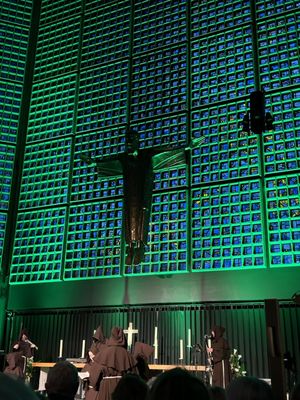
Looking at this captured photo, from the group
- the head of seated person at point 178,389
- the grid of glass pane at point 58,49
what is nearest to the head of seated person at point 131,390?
the head of seated person at point 178,389

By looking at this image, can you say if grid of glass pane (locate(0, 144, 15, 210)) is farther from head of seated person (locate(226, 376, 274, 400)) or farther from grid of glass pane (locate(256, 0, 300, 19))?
head of seated person (locate(226, 376, 274, 400))

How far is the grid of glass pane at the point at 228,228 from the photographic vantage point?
11.7 metres

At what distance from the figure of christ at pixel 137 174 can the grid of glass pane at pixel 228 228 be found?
131 cm

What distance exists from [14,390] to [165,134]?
513 inches

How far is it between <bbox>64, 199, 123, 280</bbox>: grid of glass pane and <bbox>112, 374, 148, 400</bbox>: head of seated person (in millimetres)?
10180

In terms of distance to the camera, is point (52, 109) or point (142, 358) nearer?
point (142, 358)

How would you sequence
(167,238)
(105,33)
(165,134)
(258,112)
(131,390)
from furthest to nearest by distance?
(105,33)
(165,134)
(167,238)
(258,112)
(131,390)

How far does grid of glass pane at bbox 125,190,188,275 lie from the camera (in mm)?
12484

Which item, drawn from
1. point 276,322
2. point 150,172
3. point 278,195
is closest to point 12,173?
point 150,172

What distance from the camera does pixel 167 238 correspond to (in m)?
12.8

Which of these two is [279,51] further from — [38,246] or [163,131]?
[38,246]

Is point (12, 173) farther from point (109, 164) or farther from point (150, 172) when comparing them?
point (150, 172)

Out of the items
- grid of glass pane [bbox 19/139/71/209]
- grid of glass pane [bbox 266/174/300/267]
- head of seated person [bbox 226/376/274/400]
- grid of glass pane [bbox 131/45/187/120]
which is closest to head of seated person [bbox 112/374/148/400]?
head of seated person [bbox 226/376/274/400]

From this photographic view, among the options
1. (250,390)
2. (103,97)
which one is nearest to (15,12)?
(103,97)
